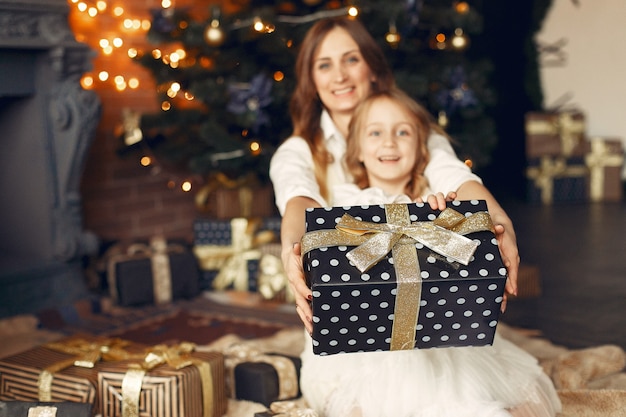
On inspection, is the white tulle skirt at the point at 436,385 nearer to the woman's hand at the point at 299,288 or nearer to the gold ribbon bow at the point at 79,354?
the woman's hand at the point at 299,288

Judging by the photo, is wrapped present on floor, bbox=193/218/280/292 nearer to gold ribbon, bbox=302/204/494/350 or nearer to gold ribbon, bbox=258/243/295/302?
gold ribbon, bbox=258/243/295/302

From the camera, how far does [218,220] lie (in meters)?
3.50

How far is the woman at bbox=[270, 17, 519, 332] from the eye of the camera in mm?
2041

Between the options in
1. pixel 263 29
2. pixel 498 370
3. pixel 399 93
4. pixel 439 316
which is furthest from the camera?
pixel 263 29

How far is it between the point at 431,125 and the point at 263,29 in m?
1.25

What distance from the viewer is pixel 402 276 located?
1495 mm

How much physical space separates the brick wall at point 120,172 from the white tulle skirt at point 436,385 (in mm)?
2001

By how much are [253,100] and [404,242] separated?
185cm

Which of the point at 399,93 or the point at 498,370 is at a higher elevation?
the point at 399,93

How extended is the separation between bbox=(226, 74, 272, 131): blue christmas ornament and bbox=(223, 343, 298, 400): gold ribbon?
1.30 meters

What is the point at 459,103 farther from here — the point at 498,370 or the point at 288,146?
the point at 498,370

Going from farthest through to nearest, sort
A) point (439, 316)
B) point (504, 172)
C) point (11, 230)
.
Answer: point (504, 172) → point (11, 230) → point (439, 316)

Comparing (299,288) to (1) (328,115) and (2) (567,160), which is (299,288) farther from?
(2) (567,160)

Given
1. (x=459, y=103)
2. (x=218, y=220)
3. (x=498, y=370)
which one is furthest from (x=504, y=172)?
(x=498, y=370)
